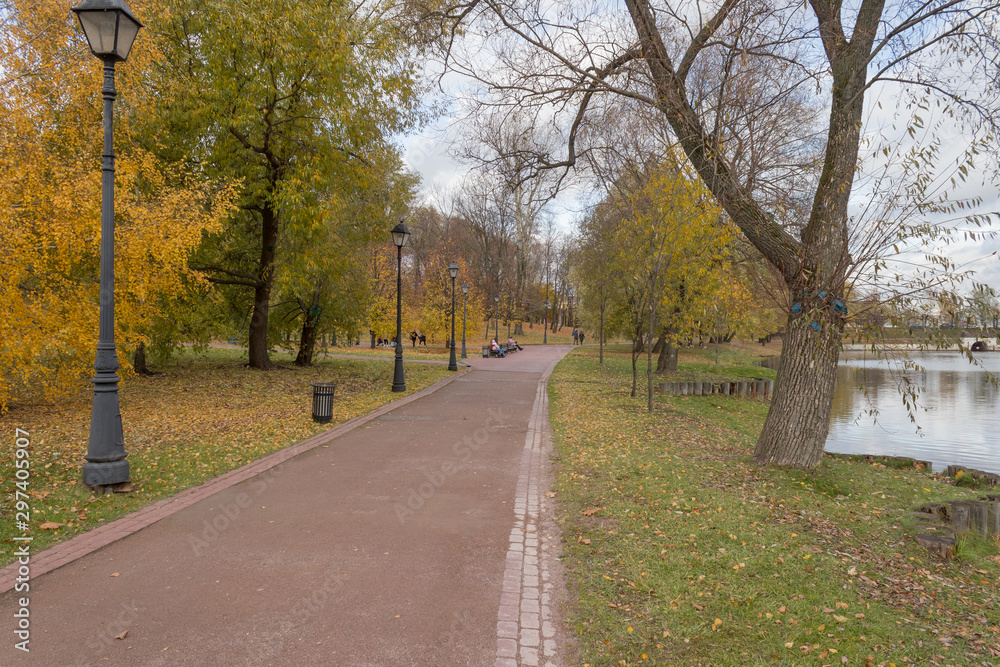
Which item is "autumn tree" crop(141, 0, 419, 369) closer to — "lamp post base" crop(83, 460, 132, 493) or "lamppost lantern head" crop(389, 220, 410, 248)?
"lamppost lantern head" crop(389, 220, 410, 248)

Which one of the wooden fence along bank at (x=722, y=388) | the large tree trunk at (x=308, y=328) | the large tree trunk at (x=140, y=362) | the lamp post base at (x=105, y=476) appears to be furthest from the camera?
the large tree trunk at (x=308, y=328)

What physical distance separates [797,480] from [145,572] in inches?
264

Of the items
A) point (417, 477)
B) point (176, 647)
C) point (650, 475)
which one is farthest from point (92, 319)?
point (650, 475)

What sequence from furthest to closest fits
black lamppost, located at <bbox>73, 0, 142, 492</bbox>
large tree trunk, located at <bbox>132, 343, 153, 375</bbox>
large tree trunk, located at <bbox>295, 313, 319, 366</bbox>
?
1. large tree trunk, located at <bbox>295, 313, 319, 366</bbox>
2. large tree trunk, located at <bbox>132, 343, 153, 375</bbox>
3. black lamppost, located at <bbox>73, 0, 142, 492</bbox>

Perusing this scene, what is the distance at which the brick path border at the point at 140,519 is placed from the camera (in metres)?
4.19

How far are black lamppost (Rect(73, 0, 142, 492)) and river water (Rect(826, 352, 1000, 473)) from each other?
318 inches

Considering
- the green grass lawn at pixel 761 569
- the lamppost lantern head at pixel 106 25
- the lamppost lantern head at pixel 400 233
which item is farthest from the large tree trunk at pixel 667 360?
the lamppost lantern head at pixel 106 25

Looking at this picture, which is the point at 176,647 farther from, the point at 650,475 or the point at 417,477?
the point at 650,475

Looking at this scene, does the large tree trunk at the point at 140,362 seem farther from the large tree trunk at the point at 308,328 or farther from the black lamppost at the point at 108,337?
the black lamppost at the point at 108,337

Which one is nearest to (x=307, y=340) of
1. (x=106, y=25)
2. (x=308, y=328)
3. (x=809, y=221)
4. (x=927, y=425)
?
(x=308, y=328)

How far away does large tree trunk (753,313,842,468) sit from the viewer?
6809 mm

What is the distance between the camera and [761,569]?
4184 mm

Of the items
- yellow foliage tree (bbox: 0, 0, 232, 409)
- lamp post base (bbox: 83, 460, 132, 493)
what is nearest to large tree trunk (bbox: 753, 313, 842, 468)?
lamp post base (bbox: 83, 460, 132, 493)

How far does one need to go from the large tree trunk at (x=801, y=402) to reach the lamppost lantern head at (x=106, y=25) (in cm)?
796
